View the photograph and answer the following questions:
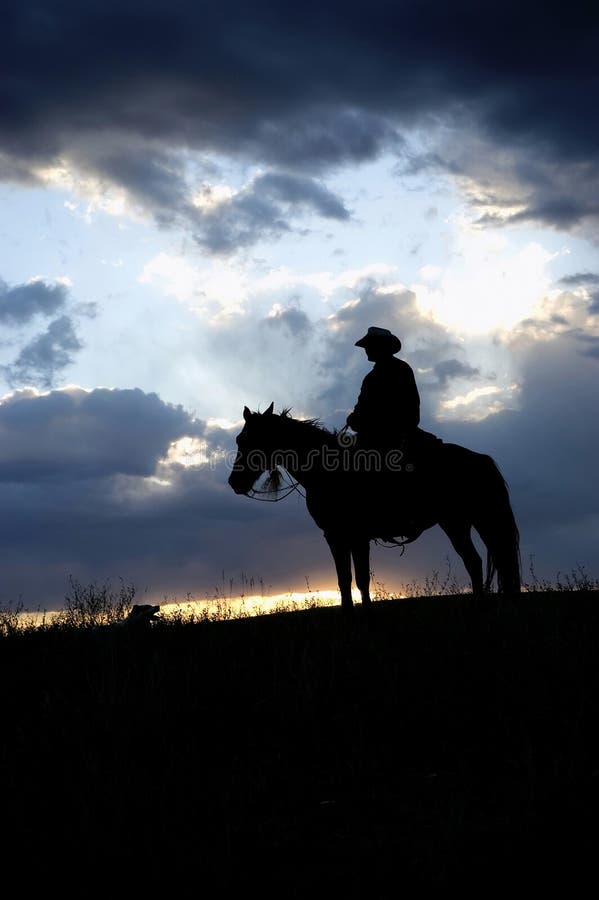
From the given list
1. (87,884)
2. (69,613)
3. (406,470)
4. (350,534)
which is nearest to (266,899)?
(87,884)

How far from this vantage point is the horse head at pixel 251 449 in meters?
10.9

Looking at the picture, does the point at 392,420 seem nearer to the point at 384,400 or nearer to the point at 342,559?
the point at 384,400

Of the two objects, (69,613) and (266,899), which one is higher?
(69,613)

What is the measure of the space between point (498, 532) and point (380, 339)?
342 cm

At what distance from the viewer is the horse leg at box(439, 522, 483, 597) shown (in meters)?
11.4

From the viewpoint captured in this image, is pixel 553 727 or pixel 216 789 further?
pixel 553 727

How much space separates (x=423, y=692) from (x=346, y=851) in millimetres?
2334

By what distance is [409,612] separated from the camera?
11148mm

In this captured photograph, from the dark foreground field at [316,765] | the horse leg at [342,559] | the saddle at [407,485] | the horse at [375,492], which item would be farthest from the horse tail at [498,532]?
the dark foreground field at [316,765]

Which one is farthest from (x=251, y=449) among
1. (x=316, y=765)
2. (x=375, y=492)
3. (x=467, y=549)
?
(x=316, y=765)

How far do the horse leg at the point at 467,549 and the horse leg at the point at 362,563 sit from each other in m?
1.66

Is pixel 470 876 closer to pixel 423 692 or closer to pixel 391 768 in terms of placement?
pixel 391 768

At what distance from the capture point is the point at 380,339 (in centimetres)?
1117

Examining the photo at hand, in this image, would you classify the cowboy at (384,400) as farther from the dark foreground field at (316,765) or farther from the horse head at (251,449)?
the dark foreground field at (316,765)
